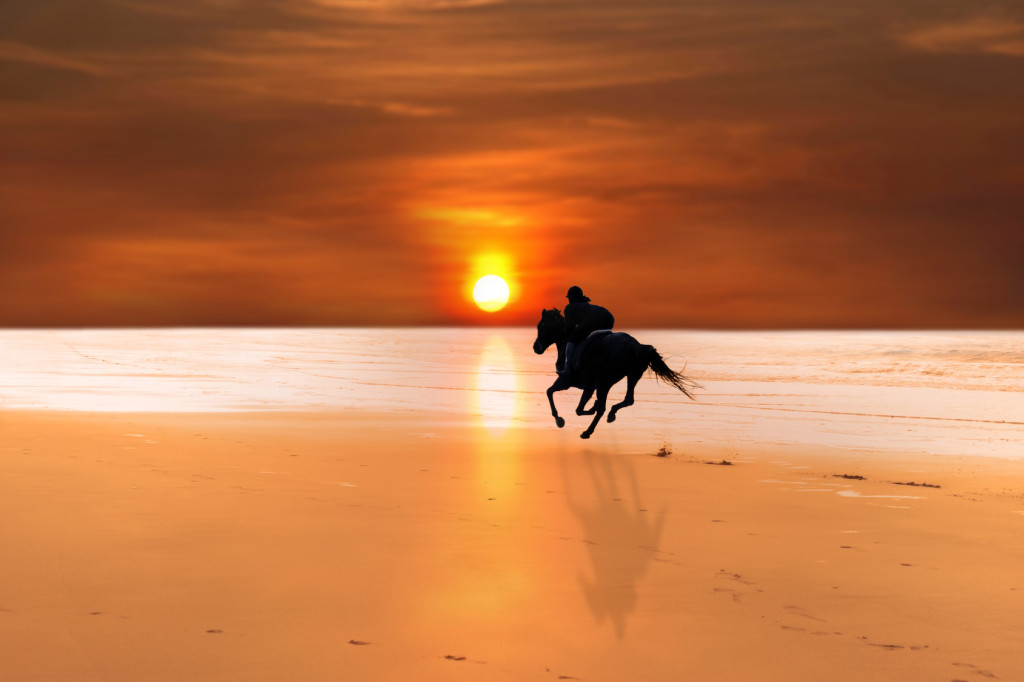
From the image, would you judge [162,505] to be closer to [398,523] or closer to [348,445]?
[398,523]

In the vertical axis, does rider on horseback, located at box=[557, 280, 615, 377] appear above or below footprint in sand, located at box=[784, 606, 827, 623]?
above

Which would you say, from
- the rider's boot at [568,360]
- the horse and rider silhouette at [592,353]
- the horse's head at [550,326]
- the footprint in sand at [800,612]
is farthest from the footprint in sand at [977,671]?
the horse's head at [550,326]

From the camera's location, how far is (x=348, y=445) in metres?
17.2

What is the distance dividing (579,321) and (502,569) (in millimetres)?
10933

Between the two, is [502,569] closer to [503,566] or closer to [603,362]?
[503,566]

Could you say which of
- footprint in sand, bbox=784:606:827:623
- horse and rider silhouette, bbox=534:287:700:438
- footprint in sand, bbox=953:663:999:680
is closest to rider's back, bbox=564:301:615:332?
horse and rider silhouette, bbox=534:287:700:438

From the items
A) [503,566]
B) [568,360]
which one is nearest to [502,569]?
[503,566]

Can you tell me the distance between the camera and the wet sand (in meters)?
5.88

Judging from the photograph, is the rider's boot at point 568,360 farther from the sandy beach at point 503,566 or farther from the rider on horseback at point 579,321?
the sandy beach at point 503,566

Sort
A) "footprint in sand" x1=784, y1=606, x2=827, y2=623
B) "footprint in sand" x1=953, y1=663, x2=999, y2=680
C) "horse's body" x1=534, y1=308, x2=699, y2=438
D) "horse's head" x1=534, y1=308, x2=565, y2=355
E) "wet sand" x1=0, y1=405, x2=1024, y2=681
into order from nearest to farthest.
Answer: "footprint in sand" x1=953, y1=663, x2=999, y2=680 → "wet sand" x1=0, y1=405, x2=1024, y2=681 → "footprint in sand" x1=784, y1=606, x2=827, y2=623 → "horse's body" x1=534, y1=308, x2=699, y2=438 → "horse's head" x1=534, y1=308, x2=565, y2=355

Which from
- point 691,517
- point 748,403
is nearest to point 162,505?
point 691,517

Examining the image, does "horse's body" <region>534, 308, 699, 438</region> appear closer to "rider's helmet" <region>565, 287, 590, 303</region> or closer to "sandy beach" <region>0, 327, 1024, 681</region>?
"rider's helmet" <region>565, 287, 590, 303</region>

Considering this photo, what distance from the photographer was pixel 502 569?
26.6 ft

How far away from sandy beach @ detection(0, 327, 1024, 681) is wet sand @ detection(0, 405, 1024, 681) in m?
0.03
